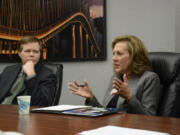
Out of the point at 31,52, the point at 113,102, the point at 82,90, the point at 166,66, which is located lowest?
the point at 113,102

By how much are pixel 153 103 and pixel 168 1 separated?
4.11 feet

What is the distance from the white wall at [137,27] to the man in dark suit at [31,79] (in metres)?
0.80

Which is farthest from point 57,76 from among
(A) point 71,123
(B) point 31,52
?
(A) point 71,123

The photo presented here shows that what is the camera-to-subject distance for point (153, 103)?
1788mm

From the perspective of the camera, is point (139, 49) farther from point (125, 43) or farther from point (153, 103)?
point (153, 103)

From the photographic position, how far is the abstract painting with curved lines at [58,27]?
2.99 metres

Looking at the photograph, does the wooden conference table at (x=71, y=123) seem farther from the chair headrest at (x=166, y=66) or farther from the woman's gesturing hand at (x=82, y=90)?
the chair headrest at (x=166, y=66)

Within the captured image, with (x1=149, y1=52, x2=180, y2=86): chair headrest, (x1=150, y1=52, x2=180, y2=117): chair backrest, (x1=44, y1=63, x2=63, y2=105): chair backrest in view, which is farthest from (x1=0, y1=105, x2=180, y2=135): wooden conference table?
(x1=44, y1=63, x2=63, y2=105): chair backrest

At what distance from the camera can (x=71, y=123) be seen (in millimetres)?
1127

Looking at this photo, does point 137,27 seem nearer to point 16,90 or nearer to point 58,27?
point 58,27

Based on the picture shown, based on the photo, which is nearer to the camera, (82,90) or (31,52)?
(82,90)

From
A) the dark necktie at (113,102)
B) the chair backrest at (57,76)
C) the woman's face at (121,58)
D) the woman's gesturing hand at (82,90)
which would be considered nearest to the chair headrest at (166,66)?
the woman's face at (121,58)

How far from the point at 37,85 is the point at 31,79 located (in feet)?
0.23

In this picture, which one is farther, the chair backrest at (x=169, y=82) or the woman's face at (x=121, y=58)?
the woman's face at (x=121, y=58)
